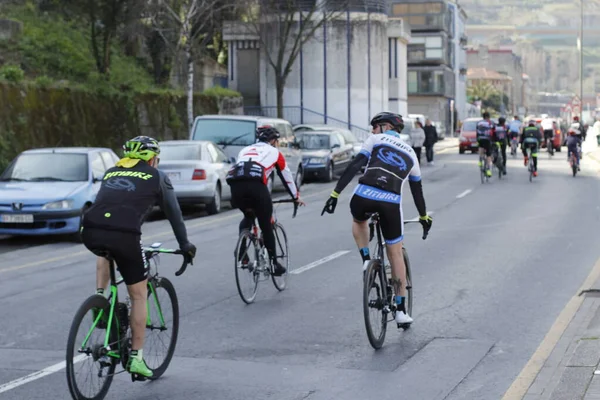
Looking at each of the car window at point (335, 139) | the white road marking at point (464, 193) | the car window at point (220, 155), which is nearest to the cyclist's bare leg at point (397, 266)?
the car window at point (220, 155)

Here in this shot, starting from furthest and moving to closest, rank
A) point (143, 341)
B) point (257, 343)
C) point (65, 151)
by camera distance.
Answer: point (65, 151) → point (257, 343) → point (143, 341)

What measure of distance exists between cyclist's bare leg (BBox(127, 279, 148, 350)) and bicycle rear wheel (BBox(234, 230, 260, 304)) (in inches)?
156

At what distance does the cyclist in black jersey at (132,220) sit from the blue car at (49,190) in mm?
Result: 10670

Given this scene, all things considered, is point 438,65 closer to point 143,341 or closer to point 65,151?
point 65,151

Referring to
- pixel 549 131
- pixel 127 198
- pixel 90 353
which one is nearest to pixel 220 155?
pixel 127 198

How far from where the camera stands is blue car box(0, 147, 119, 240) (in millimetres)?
17938

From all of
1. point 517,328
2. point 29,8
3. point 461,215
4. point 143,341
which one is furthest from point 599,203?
point 29,8

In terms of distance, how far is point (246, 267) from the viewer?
38.4 ft

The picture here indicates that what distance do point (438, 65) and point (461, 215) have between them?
8302cm

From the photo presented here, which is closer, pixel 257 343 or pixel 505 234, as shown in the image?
pixel 257 343

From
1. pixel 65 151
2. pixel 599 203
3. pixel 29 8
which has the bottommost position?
pixel 599 203

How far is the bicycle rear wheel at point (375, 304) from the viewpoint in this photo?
355 inches

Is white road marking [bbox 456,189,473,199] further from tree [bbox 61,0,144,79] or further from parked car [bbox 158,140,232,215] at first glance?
tree [bbox 61,0,144,79]

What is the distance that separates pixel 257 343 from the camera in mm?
9523
